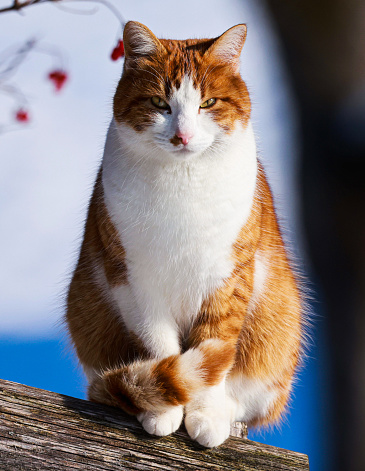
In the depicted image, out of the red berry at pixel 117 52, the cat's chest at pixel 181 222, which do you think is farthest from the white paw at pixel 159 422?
the red berry at pixel 117 52

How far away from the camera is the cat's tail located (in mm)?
1325

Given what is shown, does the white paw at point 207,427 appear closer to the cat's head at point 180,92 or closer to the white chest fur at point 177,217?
the white chest fur at point 177,217

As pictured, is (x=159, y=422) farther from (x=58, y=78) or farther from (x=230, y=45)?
(x=58, y=78)

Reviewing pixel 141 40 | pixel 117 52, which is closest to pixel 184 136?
pixel 141 40

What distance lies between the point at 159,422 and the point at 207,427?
0.41ft

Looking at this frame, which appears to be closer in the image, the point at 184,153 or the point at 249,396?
the point at 184,153

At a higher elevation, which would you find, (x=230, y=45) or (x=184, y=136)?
(x=230, y=45)

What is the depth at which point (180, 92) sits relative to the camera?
1.40 m

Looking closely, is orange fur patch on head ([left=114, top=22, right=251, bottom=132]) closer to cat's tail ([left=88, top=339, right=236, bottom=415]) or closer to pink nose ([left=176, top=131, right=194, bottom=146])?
pink nose ([left=176, top=131, right=194, bottom=146])

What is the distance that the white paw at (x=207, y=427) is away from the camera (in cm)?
133

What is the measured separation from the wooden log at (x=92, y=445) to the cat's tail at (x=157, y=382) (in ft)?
0.14

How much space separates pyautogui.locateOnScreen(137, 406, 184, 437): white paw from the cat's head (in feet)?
2.05

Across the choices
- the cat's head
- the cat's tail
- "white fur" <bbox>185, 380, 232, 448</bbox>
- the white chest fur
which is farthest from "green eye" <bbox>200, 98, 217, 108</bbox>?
"white fur" <bbox>185, 380, 232, 448</bbox>

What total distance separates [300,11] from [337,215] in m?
0.78
